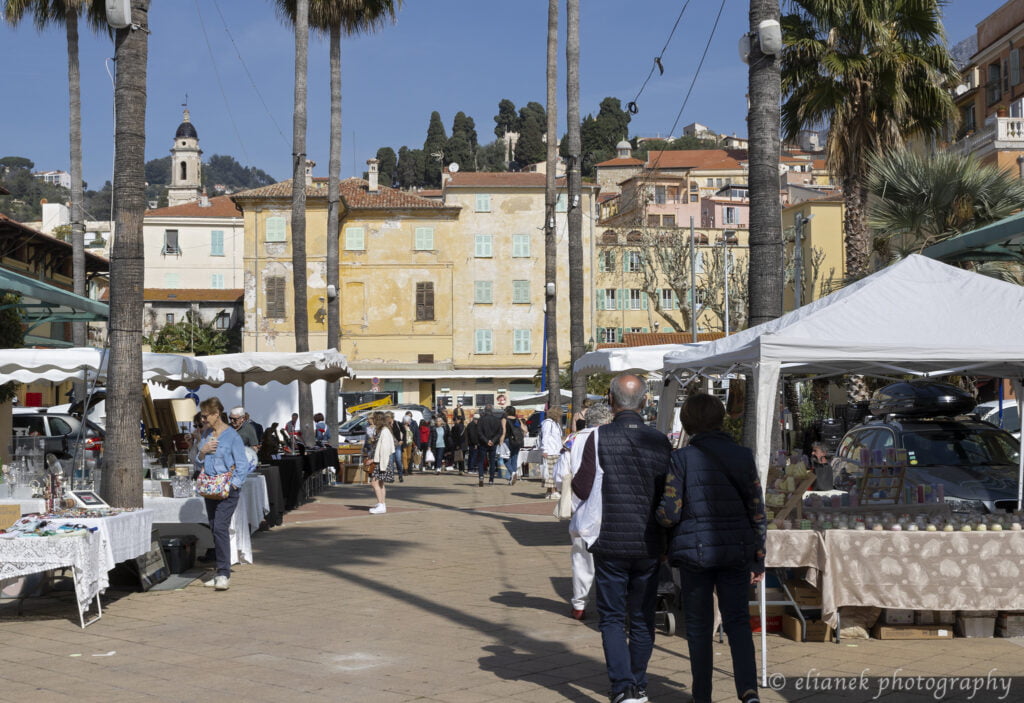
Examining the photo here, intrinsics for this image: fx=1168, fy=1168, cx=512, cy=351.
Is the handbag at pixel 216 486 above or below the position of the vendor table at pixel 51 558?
above

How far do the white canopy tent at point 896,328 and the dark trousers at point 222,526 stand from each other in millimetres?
4927

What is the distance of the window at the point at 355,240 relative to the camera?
6225 cm

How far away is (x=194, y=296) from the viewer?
75625 mm

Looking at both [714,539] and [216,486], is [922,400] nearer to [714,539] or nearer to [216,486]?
[216,486]

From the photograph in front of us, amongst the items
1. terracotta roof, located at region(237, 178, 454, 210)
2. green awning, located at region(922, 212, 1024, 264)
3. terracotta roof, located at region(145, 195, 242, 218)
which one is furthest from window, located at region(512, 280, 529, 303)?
green awning, located at region(922, 212, 1024, 264)

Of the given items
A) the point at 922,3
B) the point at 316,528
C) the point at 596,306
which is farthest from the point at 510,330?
the point at 316,528

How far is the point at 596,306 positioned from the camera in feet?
219

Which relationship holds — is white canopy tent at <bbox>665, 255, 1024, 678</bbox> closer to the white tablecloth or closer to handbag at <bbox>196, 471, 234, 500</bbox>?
handbag at <bbox>196, 471, 234, 500</bbox>

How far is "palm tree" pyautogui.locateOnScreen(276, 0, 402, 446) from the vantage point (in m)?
33.4

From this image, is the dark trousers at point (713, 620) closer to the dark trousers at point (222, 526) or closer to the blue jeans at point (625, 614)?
the blue jeans at point (625, 614)

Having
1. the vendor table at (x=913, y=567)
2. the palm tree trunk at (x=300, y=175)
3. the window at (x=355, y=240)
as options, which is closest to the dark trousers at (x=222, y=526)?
the vendor table at (x=913, y=567)

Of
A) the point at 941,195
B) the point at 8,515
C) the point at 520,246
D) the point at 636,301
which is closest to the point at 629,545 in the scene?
the point at 8,515

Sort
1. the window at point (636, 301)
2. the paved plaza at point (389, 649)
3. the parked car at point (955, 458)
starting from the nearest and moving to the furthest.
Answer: the paved plaza at point (389, 649) < the parked car at point (955, 458) < the window at point (636, 301)

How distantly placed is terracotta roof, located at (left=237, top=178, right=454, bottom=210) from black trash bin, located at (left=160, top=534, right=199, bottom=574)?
4934cm
